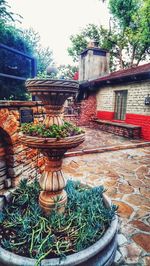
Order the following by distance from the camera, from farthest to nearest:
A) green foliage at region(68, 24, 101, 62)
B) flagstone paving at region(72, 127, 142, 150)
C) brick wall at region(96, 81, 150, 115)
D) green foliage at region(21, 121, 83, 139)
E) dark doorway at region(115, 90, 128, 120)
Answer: green foliage at region(68, 24, 101, 62) < dark doorway at region(115, 90, 128, 120) < brick wall at region(96, 81, 150, 115) < flagstone paving at region(72, 127, 142, 150) < green foliage at region(21, 121, 83, 139)

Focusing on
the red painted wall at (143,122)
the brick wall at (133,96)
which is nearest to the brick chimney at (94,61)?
the brick wall at (133,96)

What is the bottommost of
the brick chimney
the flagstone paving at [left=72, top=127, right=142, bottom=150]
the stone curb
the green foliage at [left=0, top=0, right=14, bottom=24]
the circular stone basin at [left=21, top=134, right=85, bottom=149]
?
the stone curb

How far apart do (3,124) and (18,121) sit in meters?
0.33

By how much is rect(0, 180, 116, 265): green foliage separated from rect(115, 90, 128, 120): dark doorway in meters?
8.12

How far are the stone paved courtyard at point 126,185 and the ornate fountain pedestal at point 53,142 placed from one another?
1007 mm

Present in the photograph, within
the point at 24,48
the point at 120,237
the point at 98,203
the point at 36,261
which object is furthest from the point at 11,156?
the point at 24,48

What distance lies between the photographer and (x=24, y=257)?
5.32 feet

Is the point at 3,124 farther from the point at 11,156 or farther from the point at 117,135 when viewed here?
the point at 117,135

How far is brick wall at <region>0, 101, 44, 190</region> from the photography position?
2881mm

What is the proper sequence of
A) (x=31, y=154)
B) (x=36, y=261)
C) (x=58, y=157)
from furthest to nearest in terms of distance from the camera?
(x=31, y=154)
(x=58, y=157)
(x=36, y=261)

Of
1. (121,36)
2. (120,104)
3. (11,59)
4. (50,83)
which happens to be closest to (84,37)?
(121,36)

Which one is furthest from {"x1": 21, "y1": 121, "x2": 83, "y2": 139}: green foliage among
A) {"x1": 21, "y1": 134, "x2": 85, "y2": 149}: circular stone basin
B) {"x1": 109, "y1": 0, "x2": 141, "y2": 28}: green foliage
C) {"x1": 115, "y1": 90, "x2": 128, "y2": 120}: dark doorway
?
{"x1": 109, "y1": 0, "x2": 141, "y2": 28}: green foliage

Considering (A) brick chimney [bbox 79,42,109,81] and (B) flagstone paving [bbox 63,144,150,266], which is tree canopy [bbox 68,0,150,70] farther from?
(B) flagstone paving [bbox 63,144,150,266]

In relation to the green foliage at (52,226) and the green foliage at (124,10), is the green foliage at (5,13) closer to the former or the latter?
the green foliage at (52,226)
